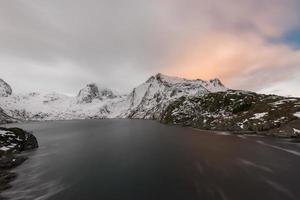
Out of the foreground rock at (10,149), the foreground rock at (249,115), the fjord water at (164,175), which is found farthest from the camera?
the foreground rock at (249,115)

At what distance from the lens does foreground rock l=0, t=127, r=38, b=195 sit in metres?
52.9

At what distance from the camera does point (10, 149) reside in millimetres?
77812

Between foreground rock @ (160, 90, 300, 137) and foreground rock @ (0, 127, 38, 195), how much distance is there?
325ft

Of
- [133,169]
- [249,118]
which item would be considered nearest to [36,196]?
[133,169]

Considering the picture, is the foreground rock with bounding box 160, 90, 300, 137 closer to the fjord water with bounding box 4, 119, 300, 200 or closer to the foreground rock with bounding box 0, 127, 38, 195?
the fjord water with bounding box 4, 119, 300, 200

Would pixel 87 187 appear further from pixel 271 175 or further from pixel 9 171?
pixel 271 175

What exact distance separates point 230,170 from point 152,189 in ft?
69.6

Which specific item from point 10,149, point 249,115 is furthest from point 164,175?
point 249,115

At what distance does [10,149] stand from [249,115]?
119104 millimetres

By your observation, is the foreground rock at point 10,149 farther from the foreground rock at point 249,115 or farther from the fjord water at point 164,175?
the foreground rock at point 249,115

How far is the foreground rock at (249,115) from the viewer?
11453 cm

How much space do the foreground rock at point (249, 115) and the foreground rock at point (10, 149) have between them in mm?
99119

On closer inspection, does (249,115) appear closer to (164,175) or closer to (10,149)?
(164,175)

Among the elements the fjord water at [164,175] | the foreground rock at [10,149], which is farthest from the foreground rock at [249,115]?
the foreground rock at [10,149]
